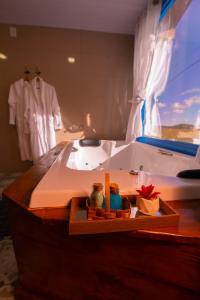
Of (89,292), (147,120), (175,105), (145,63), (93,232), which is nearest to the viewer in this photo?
(93,232)

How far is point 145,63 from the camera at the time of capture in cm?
178

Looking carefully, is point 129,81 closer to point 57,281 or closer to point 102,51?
point 102,51

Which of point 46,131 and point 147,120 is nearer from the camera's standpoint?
point 147,120

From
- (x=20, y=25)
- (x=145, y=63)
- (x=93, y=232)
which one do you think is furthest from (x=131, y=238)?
(x=20, y=25)

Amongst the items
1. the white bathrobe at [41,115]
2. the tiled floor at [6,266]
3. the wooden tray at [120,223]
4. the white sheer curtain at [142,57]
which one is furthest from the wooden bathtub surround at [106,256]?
the white bathrobe at [41,115]

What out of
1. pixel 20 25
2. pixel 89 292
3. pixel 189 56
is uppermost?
pixel 20 25

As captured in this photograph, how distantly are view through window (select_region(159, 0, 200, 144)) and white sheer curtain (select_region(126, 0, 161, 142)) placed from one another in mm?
266

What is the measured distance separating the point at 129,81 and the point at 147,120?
879 millimetres

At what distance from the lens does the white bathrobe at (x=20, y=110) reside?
216 cm

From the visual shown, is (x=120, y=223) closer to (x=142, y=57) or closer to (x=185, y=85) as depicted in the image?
(x=185, y=85)

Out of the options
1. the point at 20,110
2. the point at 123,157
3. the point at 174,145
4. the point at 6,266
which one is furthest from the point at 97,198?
the point at 20,110

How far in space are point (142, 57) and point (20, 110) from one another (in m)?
1.66

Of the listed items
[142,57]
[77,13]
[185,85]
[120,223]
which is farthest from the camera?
[77,13]

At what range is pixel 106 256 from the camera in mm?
505
